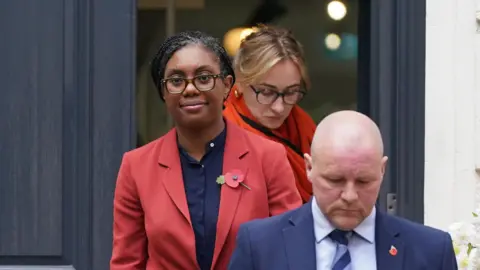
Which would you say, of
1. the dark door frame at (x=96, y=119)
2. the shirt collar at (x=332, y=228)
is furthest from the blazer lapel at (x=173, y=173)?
Answer: the dark door frame at (x=96, y=119)

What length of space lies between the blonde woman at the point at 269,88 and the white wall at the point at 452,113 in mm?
680

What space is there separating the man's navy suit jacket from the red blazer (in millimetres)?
629

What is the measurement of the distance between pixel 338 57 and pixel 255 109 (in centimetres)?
270

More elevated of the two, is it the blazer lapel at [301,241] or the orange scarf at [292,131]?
the orange scarf at [292,131]

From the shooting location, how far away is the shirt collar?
2.48 m

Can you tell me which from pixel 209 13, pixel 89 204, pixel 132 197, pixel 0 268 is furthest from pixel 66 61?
pixel 209 13

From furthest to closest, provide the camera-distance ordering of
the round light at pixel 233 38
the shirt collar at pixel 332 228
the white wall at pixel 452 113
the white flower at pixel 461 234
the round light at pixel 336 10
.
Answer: the round light at pixel 233 38 → the round light at pixel 336 10 → the white wall at pixel 452 113 → the white flower at pixel 461 234 → the shirt collar at pixel 332 228

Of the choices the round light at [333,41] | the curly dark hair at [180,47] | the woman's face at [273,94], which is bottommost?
the woman's face at [273,94]

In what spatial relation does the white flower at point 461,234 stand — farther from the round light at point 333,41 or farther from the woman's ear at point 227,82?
the round light at point 333,41

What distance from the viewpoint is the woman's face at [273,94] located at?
4133 mm

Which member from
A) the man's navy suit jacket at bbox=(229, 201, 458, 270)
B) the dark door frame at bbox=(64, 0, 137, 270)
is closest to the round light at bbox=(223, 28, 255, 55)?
the dark door frame at bbox=(64, 0, 137, 270)

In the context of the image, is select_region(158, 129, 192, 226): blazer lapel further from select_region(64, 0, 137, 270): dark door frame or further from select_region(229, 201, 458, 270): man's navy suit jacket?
select_region(64, 0, 137, 270): dark door frame

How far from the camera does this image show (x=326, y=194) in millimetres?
2408

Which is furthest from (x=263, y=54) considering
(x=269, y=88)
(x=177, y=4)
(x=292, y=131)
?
(x=177, y=4)
